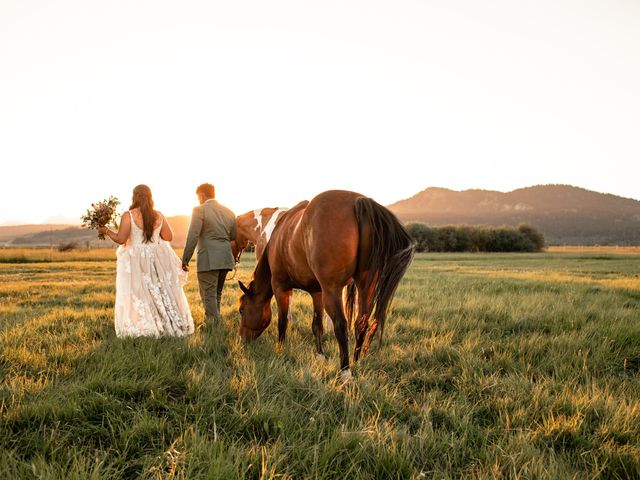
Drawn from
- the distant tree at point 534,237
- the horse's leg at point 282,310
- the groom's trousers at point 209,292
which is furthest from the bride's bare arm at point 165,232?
the distant tree at point 534,237

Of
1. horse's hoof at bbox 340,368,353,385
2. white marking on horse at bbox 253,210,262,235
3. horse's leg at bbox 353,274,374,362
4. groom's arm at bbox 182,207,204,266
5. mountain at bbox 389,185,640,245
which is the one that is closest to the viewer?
horse's hoof at bbox 340,368,353,385

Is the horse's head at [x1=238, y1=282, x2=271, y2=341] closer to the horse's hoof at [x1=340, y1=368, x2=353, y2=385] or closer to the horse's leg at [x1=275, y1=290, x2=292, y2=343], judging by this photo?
the horse's leg at [x1=275, y1=290, x2=292, y2=343]

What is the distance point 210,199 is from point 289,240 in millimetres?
2744

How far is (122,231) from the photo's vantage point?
6438 mm

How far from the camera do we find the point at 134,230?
6578 mm

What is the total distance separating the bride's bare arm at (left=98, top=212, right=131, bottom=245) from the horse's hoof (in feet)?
14.7

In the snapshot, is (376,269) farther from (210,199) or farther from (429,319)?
(210,199)

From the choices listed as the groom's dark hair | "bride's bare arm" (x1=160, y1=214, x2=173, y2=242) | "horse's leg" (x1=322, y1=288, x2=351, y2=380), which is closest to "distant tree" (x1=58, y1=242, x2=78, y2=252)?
the groom's dark hair

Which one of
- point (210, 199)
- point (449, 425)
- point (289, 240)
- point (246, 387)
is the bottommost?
point (449, 425)

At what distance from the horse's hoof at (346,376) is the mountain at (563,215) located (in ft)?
369

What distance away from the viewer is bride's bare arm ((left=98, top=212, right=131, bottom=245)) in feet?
20.9

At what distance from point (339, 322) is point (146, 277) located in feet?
12.5

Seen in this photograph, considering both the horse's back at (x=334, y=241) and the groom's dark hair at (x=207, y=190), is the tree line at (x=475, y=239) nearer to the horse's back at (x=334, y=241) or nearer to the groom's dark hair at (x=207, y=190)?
the groom's dark hair at (x=207, y=190)

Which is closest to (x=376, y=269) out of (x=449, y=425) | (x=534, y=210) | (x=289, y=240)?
(x=289, y=240)
